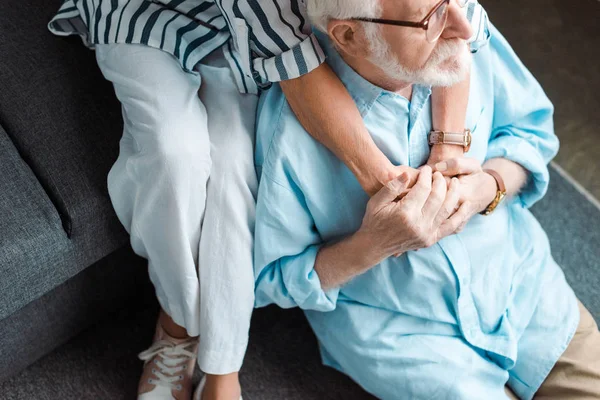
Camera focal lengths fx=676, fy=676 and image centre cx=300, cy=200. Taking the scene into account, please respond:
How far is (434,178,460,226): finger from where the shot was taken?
3.76 feet

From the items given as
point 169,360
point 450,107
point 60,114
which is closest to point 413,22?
point 450,107

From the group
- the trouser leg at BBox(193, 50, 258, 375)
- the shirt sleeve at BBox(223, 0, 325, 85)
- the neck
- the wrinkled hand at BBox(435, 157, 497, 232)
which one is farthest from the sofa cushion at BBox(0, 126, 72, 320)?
the wrinkled hand at BBox(435, 157, 497, 232)

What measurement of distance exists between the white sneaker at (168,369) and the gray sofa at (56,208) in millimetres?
163

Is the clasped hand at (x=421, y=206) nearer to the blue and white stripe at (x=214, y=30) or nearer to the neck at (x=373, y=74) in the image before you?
the neck at (x=373, y=74)

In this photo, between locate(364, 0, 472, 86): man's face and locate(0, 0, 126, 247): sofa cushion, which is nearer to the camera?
locate(364, 0, 472, 86): man's face

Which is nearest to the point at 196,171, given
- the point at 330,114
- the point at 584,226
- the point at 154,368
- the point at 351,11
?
the point at 330,114

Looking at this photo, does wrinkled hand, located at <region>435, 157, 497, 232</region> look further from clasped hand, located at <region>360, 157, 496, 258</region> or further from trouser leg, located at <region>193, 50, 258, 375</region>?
trouser leg, located at <region>193, 50, 258, 375</region>

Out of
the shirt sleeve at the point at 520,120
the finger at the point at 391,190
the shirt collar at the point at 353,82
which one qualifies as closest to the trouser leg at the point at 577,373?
the shirt sleeve at the point at 520,120

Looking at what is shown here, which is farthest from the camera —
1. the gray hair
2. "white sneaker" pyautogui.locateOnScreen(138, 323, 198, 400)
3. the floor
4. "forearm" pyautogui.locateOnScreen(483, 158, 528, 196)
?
the floor

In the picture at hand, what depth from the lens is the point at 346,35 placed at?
3.38ft

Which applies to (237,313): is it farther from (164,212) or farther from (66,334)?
(66,334)

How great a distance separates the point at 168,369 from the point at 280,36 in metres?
0.78

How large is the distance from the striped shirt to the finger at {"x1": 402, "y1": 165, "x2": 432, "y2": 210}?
0.26 meters

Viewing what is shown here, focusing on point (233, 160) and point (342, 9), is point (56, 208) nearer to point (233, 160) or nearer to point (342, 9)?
point (233, 160)
